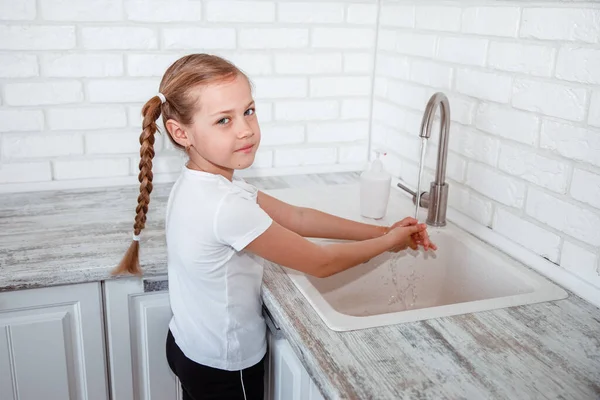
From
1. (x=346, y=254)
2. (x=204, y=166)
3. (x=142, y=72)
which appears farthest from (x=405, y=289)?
(x=142, y=72)

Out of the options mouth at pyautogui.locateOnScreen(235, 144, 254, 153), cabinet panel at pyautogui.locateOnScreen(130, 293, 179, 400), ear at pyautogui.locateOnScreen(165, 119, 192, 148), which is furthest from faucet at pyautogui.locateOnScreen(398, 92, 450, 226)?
cabinet panel at pyautogui.locateOnScreen(130, 293, 179, 400)

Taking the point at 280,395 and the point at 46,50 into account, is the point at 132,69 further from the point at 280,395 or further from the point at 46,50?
the point at 280,395

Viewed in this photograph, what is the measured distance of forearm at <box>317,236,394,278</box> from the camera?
1.25 metres

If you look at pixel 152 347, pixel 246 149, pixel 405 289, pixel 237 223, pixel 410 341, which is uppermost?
pixel 246 149

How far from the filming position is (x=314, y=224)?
148cm

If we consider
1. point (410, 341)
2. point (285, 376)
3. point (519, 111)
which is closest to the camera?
point (410, 341)

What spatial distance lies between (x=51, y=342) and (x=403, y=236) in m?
0.81

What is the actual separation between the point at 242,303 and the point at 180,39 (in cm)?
91

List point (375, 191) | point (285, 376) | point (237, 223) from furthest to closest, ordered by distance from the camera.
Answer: point (375, 191), point (285, 376), point (237, 223)

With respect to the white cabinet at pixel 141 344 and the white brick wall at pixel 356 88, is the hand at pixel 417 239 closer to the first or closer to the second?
the white brick wall at pixel 356 88

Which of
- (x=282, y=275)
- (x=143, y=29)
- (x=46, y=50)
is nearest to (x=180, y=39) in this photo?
(x=143, y=29)

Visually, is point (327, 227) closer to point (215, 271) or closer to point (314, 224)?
point (314, 224)

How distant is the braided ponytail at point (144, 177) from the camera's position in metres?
1.20

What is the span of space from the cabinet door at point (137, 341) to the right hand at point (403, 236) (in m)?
0.53
